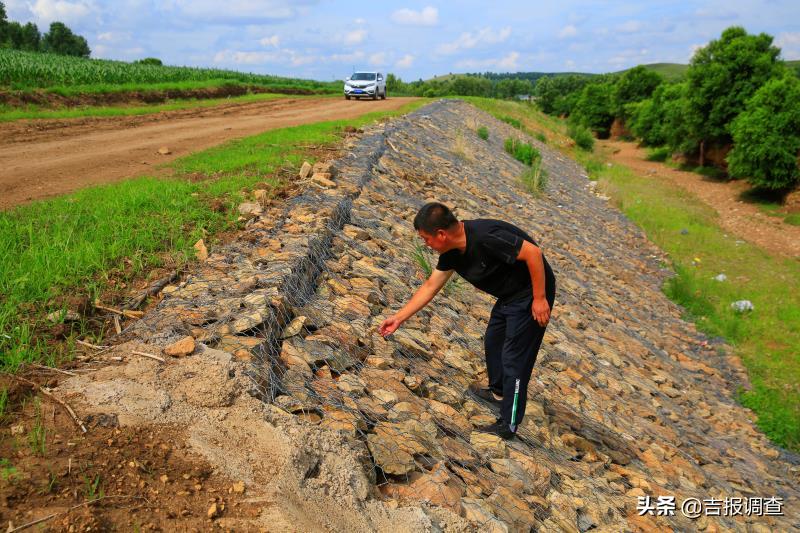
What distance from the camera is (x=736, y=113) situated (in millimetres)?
24203

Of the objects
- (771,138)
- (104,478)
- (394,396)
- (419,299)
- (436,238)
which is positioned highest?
(771,138)

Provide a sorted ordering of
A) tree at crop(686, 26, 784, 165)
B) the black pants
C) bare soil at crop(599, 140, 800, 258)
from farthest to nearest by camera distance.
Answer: tree at crop(686, 26, 784, 165), bare soil at crop(599, 140, 800, 258), the black pants

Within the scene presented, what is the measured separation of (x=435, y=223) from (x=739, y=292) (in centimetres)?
1116

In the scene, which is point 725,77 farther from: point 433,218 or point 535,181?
point 433,218

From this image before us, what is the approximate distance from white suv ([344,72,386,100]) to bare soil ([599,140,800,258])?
14.5 meters

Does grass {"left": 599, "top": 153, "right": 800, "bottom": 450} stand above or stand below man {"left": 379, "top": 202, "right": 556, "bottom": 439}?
below

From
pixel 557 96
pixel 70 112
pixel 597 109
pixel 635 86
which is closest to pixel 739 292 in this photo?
pixel 70 112

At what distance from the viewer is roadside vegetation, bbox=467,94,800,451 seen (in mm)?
7963

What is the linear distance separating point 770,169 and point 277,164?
19088 millimetres

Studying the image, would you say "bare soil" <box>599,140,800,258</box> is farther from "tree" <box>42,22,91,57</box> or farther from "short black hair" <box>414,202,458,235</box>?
"tree" <box>42,22,91,57</box>

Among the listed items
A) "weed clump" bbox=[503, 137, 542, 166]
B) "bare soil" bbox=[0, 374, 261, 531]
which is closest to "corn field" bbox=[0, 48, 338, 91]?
"weed clump" bbox=[503, 137, 542, 166]

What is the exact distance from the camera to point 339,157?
9.14 metres

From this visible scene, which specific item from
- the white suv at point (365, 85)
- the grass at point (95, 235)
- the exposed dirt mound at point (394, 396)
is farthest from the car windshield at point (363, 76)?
the grass at point (95, 235)

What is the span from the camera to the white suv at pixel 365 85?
25.1 meters
